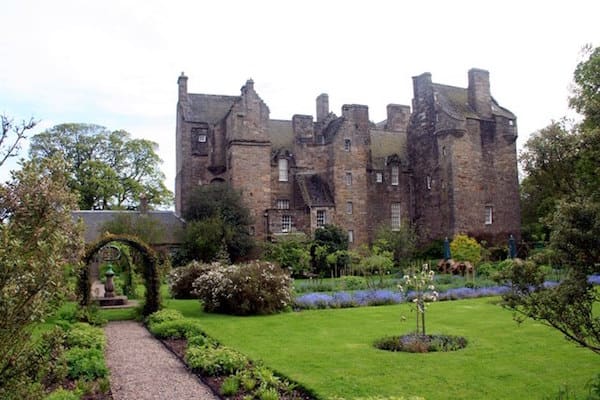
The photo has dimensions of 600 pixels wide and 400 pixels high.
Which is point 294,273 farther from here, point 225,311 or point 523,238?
point 523,238

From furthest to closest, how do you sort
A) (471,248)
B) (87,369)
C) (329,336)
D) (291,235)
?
(291,235) < (471,248) < (329,336) < (87,369)

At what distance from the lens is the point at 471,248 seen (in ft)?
106

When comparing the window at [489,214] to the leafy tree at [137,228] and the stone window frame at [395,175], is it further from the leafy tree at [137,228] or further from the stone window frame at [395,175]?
the leafy tree at [137,228]

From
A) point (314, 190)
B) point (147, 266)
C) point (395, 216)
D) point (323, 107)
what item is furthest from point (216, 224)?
point (147, 266)

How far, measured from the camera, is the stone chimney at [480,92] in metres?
42.4

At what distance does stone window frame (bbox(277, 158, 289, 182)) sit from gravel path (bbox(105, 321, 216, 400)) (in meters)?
29.7

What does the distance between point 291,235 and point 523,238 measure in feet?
63.8

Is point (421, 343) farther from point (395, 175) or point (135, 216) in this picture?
point (395, 175)

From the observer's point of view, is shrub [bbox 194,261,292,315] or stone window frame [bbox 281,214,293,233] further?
stone window frame [bbox 281,214,293,233]

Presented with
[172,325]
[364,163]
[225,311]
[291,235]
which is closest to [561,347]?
[172,325]

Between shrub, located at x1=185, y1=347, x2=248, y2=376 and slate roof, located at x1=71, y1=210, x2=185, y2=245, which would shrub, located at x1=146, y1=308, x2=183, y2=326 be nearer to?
shrub, located at x1=185, y1=347, x2=248, y2=376

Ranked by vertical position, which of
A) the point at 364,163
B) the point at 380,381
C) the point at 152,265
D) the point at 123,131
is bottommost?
the point at 380,381

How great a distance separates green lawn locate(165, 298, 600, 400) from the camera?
8227mm

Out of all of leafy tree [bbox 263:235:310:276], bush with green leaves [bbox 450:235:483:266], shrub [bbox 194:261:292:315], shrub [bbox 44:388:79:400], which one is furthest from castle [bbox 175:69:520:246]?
shrub [bbox 44:388:79:400]
